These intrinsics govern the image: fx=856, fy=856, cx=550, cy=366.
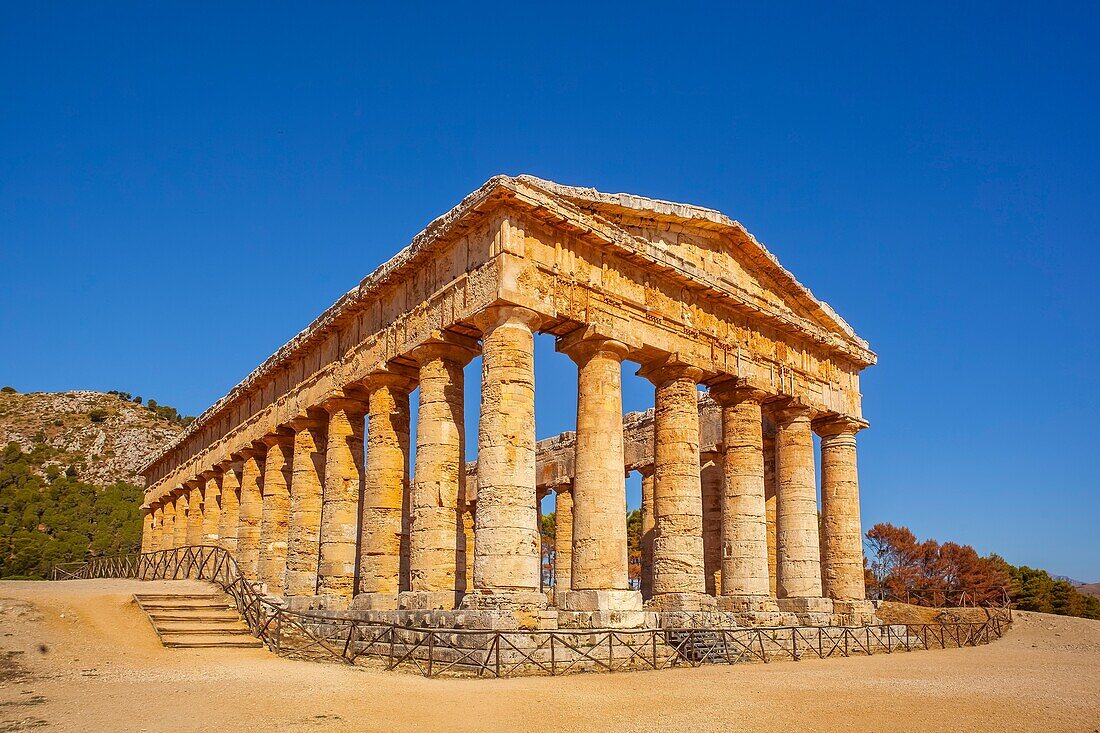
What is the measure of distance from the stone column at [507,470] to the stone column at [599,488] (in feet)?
4.70

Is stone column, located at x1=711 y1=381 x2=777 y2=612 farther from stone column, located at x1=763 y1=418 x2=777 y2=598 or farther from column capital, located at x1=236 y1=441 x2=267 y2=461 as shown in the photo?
column capital, located at x1=236 y1=441 x2=267 y2=461

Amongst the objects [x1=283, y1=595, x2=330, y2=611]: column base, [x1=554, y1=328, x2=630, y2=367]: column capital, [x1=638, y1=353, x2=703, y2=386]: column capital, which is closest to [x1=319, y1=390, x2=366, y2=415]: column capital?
[x1=283, y1=595, x2=330, y2=611]: column base

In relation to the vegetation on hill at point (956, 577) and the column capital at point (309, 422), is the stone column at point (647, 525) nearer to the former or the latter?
the column capital at point (309, 422)

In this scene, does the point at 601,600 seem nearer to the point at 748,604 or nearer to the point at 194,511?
the point at 748,604

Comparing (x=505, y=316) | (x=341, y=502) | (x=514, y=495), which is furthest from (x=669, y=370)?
(x=341, y=502)

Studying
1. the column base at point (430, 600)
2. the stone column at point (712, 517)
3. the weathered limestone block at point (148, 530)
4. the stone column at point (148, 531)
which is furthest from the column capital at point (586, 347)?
the stone column at point (148, 531)

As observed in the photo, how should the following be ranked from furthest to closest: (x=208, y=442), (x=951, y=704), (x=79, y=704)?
(x=208, y=442), (x=951, y=704), (x=79, y=704)

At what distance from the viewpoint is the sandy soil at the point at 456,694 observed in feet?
33.9

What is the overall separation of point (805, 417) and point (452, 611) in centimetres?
1312

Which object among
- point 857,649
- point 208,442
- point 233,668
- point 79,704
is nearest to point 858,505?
point 857,649

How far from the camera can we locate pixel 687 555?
19.6 meters

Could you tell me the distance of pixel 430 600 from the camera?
1777 cm

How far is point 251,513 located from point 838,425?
19894 mm

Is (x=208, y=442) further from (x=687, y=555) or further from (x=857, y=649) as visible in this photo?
(x=857, y=649)
